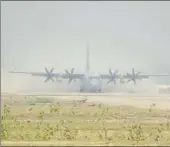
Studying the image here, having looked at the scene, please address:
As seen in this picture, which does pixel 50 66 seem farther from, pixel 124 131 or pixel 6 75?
pixel 124 131

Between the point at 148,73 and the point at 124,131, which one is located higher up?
the point at 148,73

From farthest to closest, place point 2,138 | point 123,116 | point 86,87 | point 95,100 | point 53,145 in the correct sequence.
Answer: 1. point 86,87
2. point 95,100
3. point 123,116
4. point 2,138
5. point 53,145

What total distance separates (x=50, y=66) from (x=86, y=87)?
8.58m

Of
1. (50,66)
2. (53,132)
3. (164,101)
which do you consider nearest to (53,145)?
(53,132)

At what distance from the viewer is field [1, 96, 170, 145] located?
14.4 meters

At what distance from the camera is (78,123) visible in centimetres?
1617

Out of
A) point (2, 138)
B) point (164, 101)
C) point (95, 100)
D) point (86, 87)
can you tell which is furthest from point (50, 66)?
point (86, 87)

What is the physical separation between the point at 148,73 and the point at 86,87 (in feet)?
25.5

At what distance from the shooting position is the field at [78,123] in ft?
47.4

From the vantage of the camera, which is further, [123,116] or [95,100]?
[95,100]

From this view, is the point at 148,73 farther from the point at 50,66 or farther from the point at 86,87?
the point at 86,87

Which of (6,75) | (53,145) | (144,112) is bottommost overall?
(53,145)

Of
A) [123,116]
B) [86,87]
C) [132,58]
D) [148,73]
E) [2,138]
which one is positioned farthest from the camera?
[86,87]

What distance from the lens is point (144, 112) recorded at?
17594 mm
